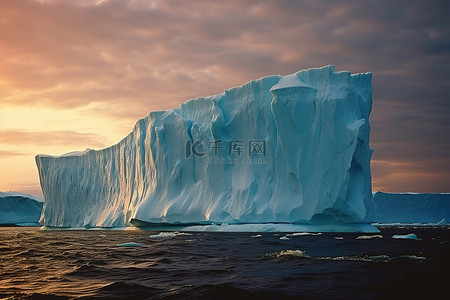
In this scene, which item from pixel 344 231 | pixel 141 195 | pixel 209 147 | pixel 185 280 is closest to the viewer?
pixel 185 280

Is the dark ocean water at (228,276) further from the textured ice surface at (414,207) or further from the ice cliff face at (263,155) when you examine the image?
the textured ice surface at (414,207)

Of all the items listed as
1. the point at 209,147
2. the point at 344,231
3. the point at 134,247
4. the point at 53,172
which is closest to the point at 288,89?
the point at 209,147

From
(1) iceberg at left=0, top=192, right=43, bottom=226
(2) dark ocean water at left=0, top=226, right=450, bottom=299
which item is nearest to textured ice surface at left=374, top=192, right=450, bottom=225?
(1) iceberg at left=0, top=192, right=43, bottom=226

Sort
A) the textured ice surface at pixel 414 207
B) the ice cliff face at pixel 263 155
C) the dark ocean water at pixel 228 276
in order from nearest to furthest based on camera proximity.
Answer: the dark ocean water at pixel 228 276 < the ice cliff face at pixel 263 155 < the textured ice surface at pixel 414 207

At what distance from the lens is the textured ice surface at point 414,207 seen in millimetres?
56312

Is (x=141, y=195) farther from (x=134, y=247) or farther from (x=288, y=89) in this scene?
(x=134, y=247)

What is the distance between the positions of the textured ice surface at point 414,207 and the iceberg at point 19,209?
45.3 metres

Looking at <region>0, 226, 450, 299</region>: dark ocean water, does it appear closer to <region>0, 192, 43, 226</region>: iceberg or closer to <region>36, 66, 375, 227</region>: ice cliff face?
<region>36, 66, 375, 227</region>: ice cliff face

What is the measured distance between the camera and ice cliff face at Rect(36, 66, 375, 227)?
25.2 m

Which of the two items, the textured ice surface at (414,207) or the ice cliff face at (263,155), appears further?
the textured ice surface at (414,207)

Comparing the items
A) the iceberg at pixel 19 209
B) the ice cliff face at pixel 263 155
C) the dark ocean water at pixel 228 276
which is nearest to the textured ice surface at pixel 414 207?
the ice cliff face at pixel 263 155

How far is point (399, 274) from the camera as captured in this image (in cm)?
882

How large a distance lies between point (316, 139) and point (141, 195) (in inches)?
563

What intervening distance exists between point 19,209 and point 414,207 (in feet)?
170
